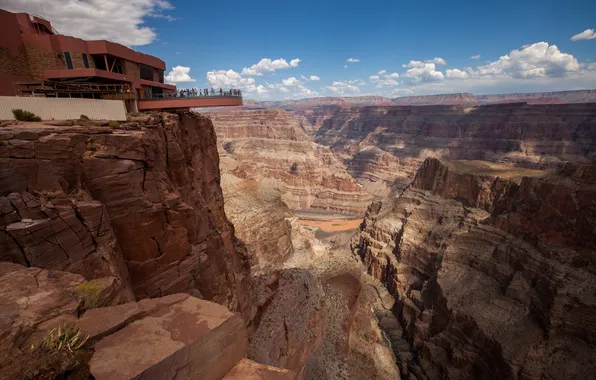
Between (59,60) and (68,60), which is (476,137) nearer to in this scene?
(68,60)

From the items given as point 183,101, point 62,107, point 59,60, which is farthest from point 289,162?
point 62,107

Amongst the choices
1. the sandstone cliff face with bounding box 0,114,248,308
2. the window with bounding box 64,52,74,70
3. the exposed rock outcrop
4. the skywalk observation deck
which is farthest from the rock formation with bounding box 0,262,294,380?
the exposed rock outcrop

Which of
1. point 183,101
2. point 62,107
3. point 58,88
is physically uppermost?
point 58,88

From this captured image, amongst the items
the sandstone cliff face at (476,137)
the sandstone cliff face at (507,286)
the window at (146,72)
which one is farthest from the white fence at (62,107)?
the sandstone cliff face at (476,137)

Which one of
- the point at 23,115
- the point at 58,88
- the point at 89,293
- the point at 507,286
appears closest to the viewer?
the point at 89,293

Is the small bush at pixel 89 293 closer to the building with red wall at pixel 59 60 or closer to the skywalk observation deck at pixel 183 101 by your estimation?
the building with red wall at pixel 59 60

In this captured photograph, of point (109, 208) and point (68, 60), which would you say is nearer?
point (109, 208)

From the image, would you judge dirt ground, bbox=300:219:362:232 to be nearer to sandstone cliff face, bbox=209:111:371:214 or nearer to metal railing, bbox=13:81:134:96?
sandstone cliff face, bbox=209:111:371:214
